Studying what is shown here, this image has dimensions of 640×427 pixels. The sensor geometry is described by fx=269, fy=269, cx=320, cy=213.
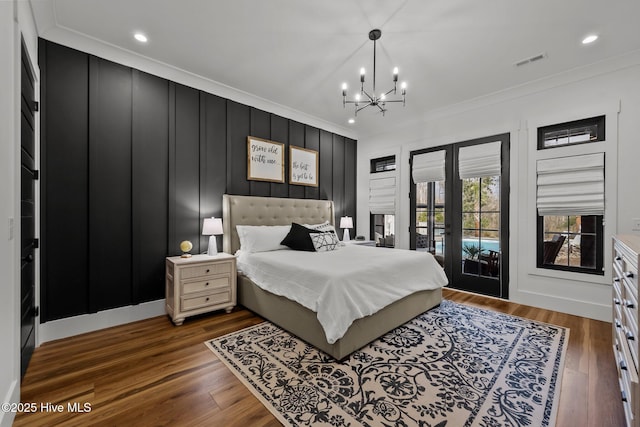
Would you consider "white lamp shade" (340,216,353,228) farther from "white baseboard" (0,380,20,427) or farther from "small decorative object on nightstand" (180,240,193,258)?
"white baseboard" (0,380,20,427)

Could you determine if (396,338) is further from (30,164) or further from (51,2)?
(51,2)

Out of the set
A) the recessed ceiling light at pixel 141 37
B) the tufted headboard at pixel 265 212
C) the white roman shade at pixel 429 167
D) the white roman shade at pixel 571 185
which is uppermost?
the recessed ceiling light at pixel 141 37

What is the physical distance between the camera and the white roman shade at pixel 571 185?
305 centimetres

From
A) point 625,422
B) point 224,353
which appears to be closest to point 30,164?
point 224,353

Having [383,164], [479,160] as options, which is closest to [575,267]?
[479,160]

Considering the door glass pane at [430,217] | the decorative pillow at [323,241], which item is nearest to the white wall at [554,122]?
the door glass pane at [430,217]

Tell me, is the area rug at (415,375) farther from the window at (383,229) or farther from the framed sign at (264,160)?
the window at (383,229)

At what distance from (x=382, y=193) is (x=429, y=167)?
102cm

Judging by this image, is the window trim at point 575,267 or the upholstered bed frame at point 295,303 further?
the window trim at point 575,267

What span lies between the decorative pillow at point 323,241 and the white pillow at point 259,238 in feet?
1.50

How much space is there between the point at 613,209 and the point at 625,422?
2404 mm

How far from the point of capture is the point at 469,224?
4070 mm

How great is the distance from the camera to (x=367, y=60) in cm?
301

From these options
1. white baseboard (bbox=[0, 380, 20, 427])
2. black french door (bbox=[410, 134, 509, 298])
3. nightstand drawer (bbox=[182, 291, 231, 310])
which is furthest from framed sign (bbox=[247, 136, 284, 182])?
white baseboard (bbox=[0, 380, 20, 427])
